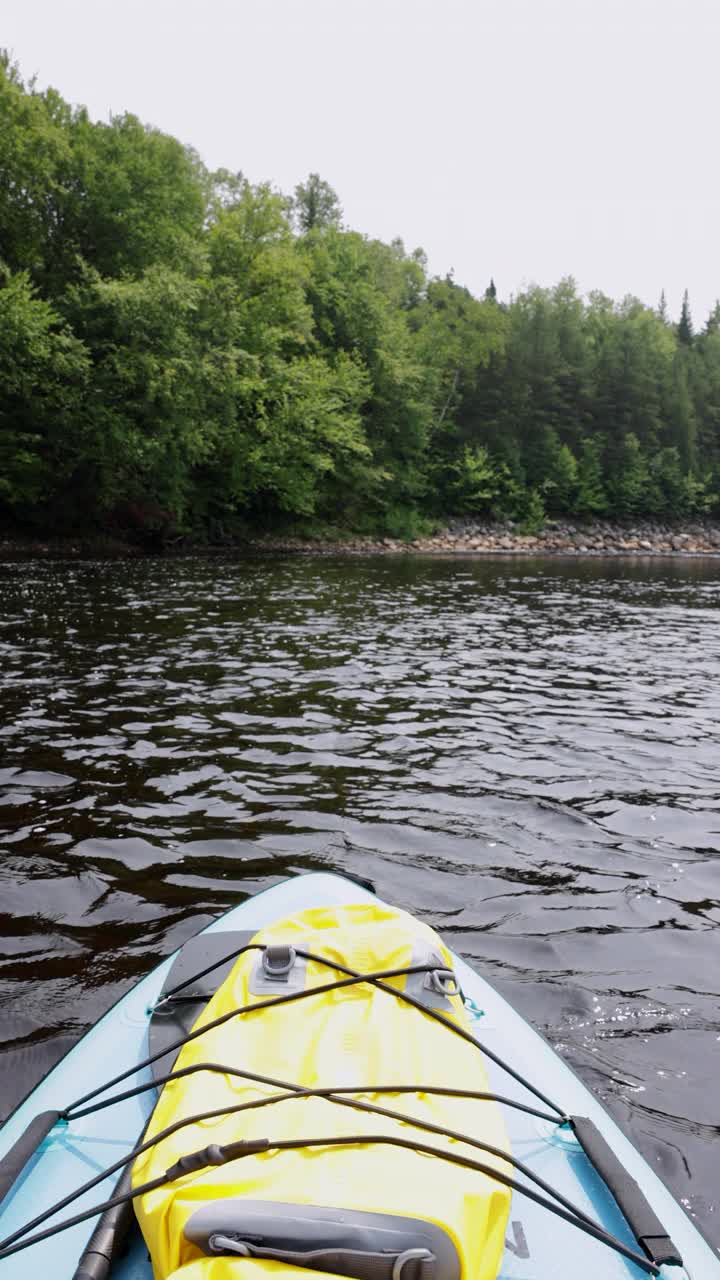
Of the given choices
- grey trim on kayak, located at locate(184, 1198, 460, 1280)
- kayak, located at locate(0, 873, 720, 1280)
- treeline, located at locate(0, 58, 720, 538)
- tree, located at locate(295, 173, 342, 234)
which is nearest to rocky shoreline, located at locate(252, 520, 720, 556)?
treeline, located at locate(0, 58, 720, 538)

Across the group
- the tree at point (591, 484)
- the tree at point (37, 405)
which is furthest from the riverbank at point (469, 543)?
the tree at point (37, 405)

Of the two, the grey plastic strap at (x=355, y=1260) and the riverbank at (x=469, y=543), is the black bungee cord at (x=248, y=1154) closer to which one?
the grey plastic strap at (x=355, y=1260)

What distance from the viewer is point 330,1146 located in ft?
5.16

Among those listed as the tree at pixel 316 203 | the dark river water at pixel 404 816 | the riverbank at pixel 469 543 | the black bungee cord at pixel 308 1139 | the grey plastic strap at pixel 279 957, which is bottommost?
the dark river water at pixel 404 816

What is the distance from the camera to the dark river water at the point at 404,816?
3295mm

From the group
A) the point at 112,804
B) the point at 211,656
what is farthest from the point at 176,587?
the point at 112,804

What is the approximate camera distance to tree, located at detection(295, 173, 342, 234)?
150 feet

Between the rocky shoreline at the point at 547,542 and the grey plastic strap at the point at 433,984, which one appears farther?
the rocky shoreline at the point at 547,542

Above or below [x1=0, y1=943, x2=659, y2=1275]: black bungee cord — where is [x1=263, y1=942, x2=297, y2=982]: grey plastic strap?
above

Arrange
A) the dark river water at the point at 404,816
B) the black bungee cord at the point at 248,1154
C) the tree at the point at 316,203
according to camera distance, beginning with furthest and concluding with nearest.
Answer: the tree at the point at 316,203 < the dark river water at the point at 404,816 < the black bungee cord at the point at 248,1154

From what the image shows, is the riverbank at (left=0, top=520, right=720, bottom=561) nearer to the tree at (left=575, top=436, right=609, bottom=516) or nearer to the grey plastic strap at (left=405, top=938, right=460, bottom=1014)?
the tree at (left=575, top=436, right=609, bottom=516)

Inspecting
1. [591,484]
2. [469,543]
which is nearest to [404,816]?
[469,543]

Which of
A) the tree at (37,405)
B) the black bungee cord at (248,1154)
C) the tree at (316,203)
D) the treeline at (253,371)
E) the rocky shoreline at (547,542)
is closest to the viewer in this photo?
the black bungee cord at (248,1154)

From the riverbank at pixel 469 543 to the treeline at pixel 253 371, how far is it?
3.28 feet
